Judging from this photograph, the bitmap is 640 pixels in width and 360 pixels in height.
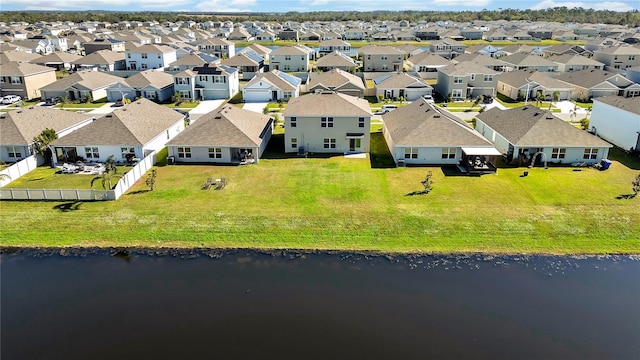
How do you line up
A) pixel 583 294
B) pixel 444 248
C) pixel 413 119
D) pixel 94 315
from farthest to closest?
pixel 413 119, pixel 444 248, pixel 583 294, pixel 94 315

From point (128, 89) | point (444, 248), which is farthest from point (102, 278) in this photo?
point (128, 89)

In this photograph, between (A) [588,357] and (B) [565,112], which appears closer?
(A) [588,357]

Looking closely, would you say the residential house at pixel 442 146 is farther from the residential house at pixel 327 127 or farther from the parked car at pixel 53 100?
the parked car at pixel 53 100

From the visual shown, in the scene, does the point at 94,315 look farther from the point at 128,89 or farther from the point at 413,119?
the point at 128,89

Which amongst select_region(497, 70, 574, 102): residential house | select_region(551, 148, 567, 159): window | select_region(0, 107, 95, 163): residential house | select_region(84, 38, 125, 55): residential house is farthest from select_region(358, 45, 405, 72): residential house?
select_region(84, 38, 125, 55): residential house

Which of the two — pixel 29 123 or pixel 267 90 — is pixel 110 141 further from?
pixel 267 90

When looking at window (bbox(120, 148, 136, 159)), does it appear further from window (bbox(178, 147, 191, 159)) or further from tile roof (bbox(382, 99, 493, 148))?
tile roof (bbox(382, 99, 493, 148))

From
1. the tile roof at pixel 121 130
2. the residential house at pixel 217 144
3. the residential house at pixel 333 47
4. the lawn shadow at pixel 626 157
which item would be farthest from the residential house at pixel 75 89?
the lawn shadow at pixel 626 157
